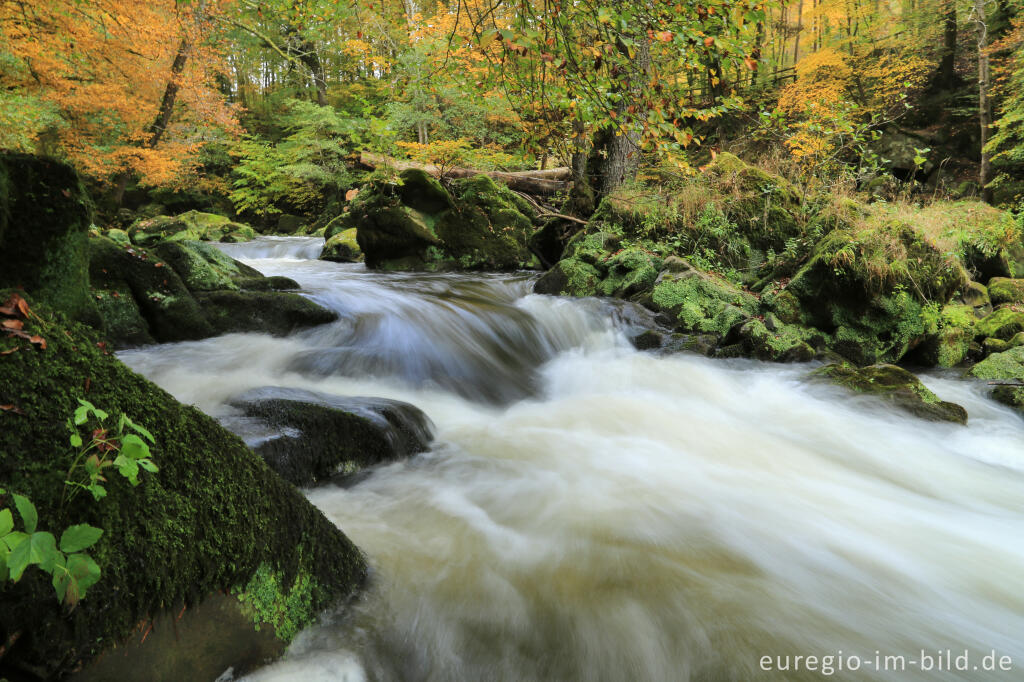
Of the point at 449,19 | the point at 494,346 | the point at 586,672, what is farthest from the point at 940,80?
the point at 586,672

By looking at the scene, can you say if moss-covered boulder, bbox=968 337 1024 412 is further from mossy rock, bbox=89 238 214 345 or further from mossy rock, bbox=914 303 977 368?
mossy rock, bbox=89 238 214 345

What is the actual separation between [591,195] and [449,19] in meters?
Answer: 7.38

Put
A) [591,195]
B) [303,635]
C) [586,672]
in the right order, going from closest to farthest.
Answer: [303,635], [586,672], [591,195]

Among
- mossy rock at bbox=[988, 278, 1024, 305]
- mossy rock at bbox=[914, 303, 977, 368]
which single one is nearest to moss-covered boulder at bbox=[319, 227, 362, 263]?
mossy rock at bbox=[914, 303, 977, 368]

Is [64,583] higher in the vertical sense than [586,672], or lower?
higher

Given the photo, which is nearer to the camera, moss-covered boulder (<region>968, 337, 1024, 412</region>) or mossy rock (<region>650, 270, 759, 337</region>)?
moss-covered boulder (<region>968, 337, 1024, 412</region>)

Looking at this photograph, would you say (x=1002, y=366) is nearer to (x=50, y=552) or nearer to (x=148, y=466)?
(x=148, y=466)

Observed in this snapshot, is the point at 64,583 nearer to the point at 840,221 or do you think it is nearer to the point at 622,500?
the point at 622,500

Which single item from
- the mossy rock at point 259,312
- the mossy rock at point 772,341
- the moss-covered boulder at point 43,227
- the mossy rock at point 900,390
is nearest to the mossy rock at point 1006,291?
the mossy rock at point 772,341

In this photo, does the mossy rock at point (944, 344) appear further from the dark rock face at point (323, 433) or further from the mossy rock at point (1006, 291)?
the dark rock face at point (323, 433)

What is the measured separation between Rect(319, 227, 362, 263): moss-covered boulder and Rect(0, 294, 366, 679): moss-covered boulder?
12044 mm

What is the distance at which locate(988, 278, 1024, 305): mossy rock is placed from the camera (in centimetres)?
897

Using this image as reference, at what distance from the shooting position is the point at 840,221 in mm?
7848

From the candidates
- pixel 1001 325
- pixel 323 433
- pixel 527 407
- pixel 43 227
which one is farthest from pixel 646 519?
pixel 1001 325
